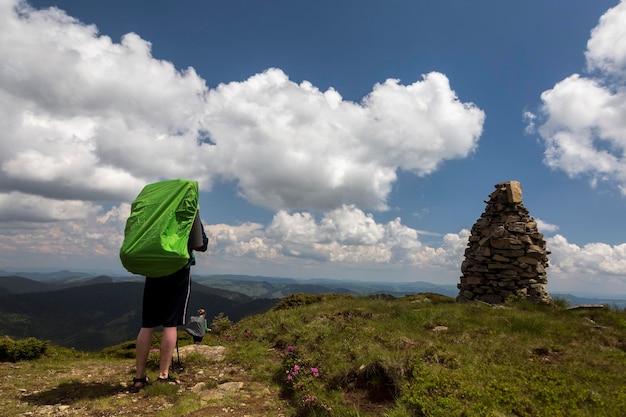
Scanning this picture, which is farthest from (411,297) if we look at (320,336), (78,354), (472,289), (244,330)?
(78,354)

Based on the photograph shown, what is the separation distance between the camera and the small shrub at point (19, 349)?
30.9 ft

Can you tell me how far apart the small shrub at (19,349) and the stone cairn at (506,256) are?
17.5 meters

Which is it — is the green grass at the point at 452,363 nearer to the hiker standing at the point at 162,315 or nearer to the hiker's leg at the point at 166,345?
the hiker's leg at the point at 166,345

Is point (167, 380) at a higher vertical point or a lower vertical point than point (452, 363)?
lower

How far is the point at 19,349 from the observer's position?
964 centimetres

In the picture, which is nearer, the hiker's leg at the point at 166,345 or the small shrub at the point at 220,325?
the hiker's leg at the point at 166,345

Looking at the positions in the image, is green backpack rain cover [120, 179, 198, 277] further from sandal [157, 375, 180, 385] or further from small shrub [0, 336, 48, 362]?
small shrub [0, 336, 48, 362]

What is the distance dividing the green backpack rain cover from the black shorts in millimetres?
432

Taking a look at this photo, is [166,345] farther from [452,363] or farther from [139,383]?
[452,363]

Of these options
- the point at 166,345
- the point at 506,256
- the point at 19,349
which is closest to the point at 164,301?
the point at 166,345

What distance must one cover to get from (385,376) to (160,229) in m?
4.71

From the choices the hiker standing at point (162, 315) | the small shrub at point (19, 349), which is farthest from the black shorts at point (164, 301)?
the small shrub at point (19, 349)

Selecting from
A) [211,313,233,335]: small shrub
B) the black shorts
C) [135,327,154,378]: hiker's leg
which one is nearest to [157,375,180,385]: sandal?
[135,327,154,378]: hiker's leg

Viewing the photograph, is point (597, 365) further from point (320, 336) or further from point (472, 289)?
point (472, 289)
